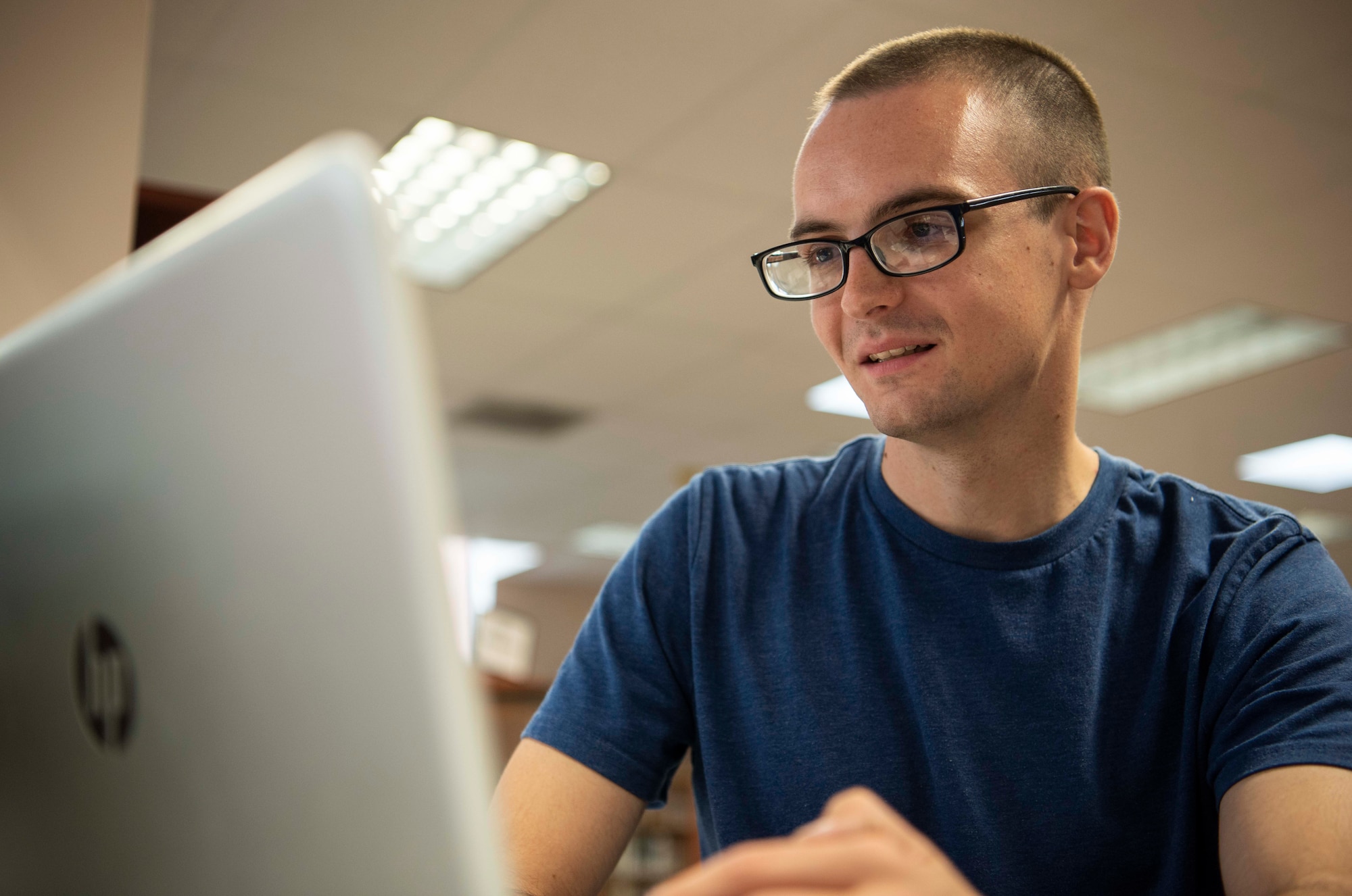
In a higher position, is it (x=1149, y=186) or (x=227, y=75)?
(x=227, y=75)

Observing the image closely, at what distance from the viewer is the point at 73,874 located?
45 cm

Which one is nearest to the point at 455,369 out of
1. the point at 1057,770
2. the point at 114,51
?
the point at 114,51

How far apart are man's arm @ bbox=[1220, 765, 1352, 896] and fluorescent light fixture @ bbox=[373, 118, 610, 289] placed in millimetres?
2681

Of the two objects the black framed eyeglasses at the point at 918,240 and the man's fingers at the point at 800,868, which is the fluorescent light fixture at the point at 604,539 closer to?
the black framed eyeglasses at the point at 918,240

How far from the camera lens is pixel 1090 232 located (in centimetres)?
112

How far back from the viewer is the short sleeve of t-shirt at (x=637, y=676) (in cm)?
94

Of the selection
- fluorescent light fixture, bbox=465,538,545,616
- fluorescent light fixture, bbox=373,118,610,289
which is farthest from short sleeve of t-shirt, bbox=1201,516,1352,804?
fluorescent light fixture, bbox=465,538,545,616

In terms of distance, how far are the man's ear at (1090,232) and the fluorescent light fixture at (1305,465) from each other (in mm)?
5367

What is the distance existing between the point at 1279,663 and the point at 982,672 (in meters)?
0.23

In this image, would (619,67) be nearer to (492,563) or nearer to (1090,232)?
(1090,232)

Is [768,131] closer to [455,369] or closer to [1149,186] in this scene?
[1149,186]

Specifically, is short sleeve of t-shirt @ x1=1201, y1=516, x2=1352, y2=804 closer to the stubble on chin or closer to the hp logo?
the stubble on chin

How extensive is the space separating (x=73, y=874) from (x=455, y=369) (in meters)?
4.42

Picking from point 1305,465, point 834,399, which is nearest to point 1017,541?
point 834,399
